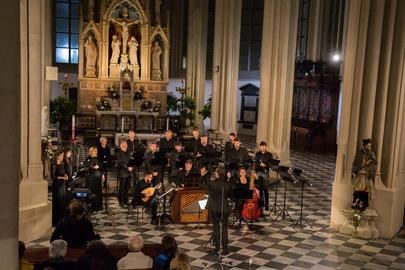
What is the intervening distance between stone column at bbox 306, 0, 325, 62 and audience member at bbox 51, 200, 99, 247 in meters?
21.6

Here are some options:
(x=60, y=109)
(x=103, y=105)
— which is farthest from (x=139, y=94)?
(x=60, y=109)

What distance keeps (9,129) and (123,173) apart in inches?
362

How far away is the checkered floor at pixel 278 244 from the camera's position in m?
9.62

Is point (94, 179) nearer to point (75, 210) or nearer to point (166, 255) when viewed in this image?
point (75, 210)

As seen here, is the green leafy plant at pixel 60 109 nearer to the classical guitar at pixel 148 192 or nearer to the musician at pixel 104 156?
the musician at pixel 104 156

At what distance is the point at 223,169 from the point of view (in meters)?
10.4

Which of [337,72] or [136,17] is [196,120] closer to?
[136,17]

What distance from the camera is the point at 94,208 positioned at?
39.2 ft

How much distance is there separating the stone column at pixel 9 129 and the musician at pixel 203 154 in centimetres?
897

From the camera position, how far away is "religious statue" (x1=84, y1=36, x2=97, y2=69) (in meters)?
26.3

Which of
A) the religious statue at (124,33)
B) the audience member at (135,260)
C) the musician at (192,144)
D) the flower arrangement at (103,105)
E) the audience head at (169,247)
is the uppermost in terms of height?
the religious statue at (124,33)

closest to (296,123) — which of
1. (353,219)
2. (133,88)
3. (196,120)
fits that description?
(196,120)

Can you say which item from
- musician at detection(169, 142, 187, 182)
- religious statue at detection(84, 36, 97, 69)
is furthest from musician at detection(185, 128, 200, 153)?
religious statue at detection(84, 36, 97, 69)

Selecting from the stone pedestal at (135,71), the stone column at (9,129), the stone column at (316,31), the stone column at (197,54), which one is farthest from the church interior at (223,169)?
the stone column at (197,54)
